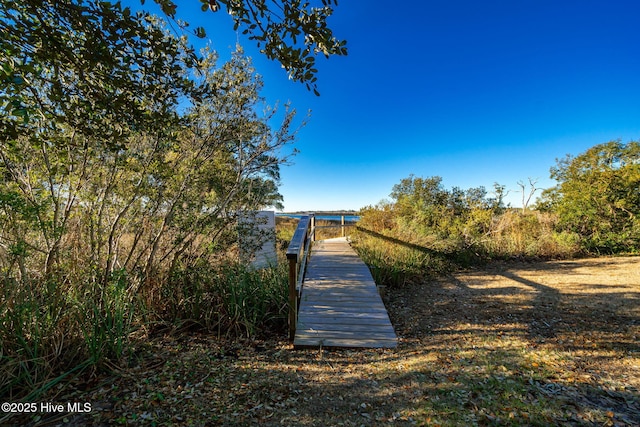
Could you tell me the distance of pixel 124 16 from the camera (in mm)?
1664

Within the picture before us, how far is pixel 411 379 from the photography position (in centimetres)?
222

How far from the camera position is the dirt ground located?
69.2 inches

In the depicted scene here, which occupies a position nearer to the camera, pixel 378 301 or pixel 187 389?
pixel 187 389

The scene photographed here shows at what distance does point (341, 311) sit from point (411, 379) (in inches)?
55.9

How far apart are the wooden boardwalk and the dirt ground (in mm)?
163

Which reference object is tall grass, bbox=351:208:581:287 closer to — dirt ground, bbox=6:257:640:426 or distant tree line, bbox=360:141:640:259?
distant tree line, bbox=360:141:640:259

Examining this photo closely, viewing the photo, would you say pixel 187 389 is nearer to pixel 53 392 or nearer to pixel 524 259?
pixel 53 392

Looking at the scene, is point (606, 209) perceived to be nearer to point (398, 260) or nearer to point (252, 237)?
point (398, 260)

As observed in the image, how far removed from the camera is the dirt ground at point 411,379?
1757 mm

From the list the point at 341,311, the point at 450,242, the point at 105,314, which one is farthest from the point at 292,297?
the point at 450,242

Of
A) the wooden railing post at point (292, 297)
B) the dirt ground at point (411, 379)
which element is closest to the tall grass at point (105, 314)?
the dirt ground at point (411, 379)

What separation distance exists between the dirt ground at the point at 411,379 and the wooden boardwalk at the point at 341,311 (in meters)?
0.16

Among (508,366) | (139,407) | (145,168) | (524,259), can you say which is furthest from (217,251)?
(524,259)

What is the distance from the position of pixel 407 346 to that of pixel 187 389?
2170 millimetres
